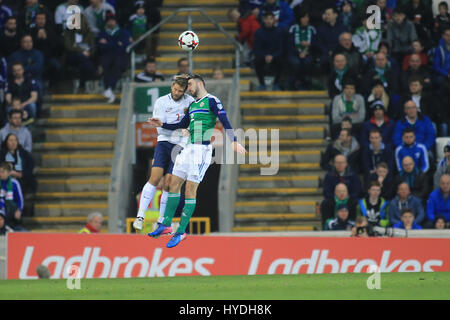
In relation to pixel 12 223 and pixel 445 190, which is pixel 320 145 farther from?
pixel 12 223

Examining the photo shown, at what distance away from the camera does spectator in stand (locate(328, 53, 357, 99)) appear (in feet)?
81.8

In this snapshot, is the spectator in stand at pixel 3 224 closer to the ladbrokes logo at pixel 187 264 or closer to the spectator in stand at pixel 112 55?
the ladbrokes logo at pixel 187 264

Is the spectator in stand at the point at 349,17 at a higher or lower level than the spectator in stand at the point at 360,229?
higher

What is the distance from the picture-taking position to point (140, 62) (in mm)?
27484

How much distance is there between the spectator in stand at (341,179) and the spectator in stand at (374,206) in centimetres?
39

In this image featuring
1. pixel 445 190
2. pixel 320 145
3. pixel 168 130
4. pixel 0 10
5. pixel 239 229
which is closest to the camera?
pixel 168 130

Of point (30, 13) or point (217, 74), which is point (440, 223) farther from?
point (30, 13)

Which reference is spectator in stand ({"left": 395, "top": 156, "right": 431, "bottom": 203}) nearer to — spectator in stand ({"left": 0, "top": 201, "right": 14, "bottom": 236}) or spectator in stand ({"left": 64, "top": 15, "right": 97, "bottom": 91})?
spectator in stand ({"left": 0, "top": 201, "right": 14, "bottom": 236})

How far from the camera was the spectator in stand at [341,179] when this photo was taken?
899 inches

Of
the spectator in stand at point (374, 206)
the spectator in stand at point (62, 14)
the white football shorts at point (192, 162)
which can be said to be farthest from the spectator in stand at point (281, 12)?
the white football shorts at point (192, 162)

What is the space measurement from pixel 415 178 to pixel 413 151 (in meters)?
0.62

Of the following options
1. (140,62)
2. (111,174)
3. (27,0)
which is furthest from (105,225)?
(27,0)

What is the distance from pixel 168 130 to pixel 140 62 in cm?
1047

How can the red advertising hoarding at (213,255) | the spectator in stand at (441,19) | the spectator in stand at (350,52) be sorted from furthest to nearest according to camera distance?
the spectator in stand at (441,19)
the spectator in stand at (350,52)
the red advertising hoarding at (213,255)
